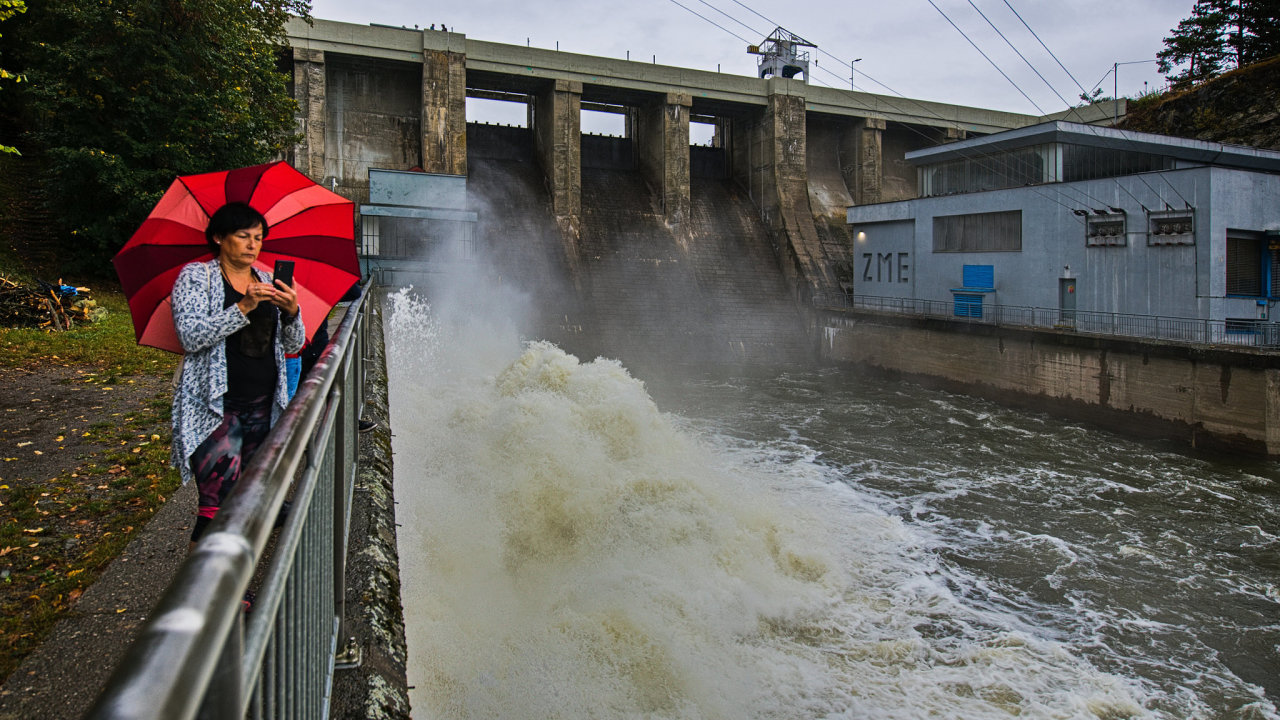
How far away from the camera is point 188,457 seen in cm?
330

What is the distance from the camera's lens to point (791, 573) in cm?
903

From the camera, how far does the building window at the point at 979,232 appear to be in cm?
2406

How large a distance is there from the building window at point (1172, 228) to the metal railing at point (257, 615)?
71.8ft

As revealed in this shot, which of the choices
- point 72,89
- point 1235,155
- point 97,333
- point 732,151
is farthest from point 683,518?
point 732,151

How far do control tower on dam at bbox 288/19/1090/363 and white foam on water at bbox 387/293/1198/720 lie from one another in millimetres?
15425

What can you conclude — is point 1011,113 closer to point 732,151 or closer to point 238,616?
point 732,151

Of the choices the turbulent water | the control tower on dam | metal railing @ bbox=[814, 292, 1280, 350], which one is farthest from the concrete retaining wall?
the control tower on dam

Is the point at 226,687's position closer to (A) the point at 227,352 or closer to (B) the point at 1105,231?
(A) the point at 227,352

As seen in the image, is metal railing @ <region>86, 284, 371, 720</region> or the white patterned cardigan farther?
the white patterned cardigan

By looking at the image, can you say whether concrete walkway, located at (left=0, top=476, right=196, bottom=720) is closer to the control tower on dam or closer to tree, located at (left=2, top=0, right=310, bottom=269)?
tree, located at (left=2, top=0, right=310, bottom=269)

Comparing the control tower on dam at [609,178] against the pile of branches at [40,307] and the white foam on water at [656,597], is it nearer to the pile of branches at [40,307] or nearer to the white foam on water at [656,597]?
the pile of branches at [40,307]

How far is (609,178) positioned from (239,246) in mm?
32110

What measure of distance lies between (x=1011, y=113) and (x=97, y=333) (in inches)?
1647

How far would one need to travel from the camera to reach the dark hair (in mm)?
3385
